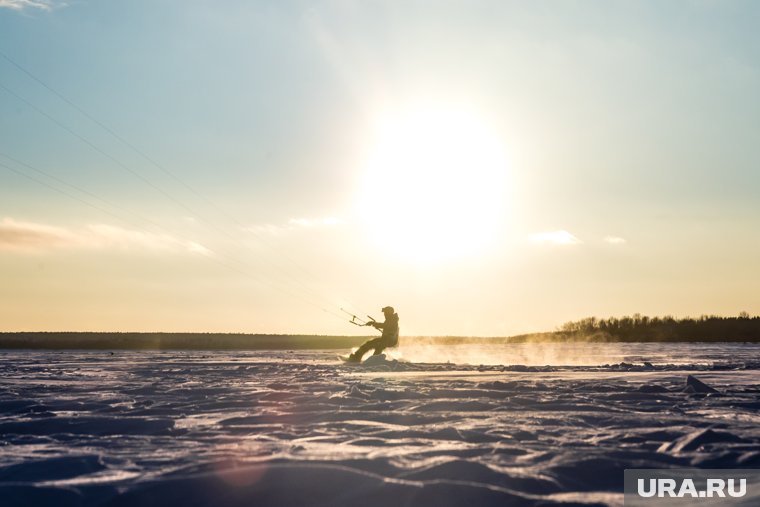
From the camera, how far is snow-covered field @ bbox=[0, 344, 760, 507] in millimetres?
5312

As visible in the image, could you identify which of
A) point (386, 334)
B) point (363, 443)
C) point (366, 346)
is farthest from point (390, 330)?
point (363, 443)

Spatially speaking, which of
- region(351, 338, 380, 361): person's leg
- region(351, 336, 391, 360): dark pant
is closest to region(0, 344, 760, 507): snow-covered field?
region(351, 336, 391, 360): dark pant

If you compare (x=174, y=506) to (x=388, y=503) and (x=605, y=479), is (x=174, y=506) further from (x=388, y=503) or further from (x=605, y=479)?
(x=605, y=479)

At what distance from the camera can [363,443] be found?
7375mm

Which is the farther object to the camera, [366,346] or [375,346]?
[366,346]

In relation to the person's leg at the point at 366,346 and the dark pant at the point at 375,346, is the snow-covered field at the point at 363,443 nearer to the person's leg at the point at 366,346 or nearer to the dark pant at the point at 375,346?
the dark pant at the point at 375,346

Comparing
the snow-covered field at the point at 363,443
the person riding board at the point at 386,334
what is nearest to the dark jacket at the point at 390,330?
the person riding board at the point at 386,334

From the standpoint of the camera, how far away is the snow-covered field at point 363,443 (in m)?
5.31

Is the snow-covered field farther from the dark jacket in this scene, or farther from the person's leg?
the person's leg

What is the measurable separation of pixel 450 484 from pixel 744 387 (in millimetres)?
11099

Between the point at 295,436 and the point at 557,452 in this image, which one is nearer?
the point at 557,452

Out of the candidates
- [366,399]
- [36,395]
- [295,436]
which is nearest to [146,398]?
[36,395]

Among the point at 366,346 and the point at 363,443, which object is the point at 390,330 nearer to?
the point at 366,346

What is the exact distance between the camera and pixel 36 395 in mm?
13250
